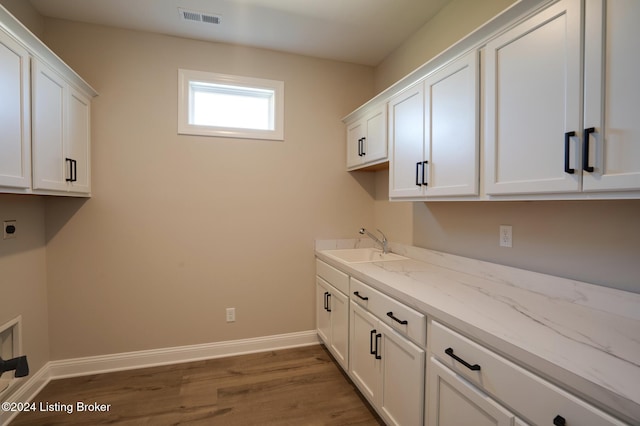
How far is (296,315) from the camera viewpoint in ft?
9.48

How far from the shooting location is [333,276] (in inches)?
95.6

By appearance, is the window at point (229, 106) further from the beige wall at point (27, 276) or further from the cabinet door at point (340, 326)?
the cabinet door at point (340, 326)

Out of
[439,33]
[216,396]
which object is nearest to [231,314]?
[216,396]

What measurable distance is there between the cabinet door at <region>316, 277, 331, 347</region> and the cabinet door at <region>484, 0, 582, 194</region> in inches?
66.6

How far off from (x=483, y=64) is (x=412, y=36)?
4.43 ft

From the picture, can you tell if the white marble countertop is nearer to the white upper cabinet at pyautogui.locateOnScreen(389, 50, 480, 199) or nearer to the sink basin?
the white upper cabinet at pyautogui.locateOnScreen(389, 50, 480, 199)

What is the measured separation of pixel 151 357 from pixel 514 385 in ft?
8.95

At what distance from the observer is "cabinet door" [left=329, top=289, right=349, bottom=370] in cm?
220

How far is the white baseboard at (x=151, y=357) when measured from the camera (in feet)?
7.14

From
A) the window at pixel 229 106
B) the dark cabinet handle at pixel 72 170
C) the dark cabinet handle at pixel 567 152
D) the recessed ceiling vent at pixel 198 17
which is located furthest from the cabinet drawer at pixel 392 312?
the recessed ceiling vent at pixel 198 17

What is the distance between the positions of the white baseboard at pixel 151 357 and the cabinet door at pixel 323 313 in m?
0.21

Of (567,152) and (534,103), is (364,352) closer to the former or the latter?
(567,152)

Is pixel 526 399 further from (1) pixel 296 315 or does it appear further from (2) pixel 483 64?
(1) pixel 296 315

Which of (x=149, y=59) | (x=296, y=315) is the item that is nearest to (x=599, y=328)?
(x=296, y=315)
